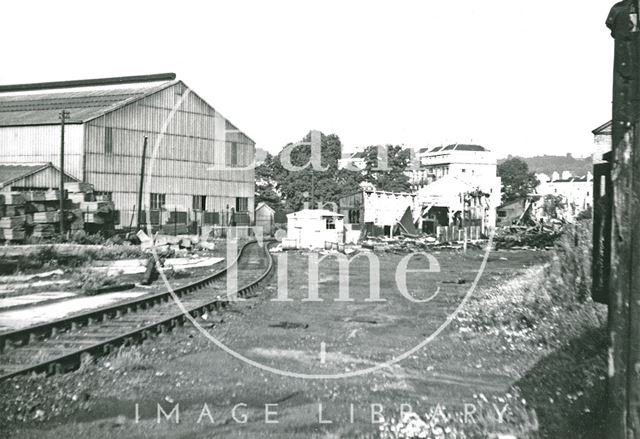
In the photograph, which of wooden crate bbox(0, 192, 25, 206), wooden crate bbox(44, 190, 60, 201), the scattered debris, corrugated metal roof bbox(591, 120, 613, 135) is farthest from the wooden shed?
the scattered debris

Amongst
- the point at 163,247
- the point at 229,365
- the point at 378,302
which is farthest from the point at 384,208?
the point at 229,365

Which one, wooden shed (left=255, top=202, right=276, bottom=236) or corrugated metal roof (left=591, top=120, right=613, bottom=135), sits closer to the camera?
corrugated metal roof (left=591, top=120, right=613, bottom=135)

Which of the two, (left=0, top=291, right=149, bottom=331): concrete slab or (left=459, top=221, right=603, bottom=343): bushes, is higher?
(left=459, top=221, right=603, bottom=343): bushes

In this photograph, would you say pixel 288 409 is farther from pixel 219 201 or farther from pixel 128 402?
pixel 219 201

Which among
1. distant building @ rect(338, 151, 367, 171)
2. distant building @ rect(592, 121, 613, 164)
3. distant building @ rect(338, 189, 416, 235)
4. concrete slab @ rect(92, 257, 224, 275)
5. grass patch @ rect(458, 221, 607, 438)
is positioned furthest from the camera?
distant building @ rect(338, 151, 367, 171)

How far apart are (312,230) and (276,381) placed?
2493cm

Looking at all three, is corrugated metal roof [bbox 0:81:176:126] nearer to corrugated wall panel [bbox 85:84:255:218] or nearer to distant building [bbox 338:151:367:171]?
corrugated wall panel [bbox 85:84:255:218]

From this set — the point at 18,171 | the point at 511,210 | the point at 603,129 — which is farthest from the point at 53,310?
the point at 511,210

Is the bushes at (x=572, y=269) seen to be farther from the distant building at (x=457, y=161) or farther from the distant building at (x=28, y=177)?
the distant building at (x=457, y=161)

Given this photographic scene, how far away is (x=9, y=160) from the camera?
1601 inches

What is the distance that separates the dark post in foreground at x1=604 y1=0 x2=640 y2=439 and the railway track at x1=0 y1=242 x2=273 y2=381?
5230mm

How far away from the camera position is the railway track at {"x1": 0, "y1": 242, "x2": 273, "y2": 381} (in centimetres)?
691

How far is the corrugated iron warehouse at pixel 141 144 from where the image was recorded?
128 ft

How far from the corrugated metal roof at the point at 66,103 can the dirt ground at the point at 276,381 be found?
1302 inches
